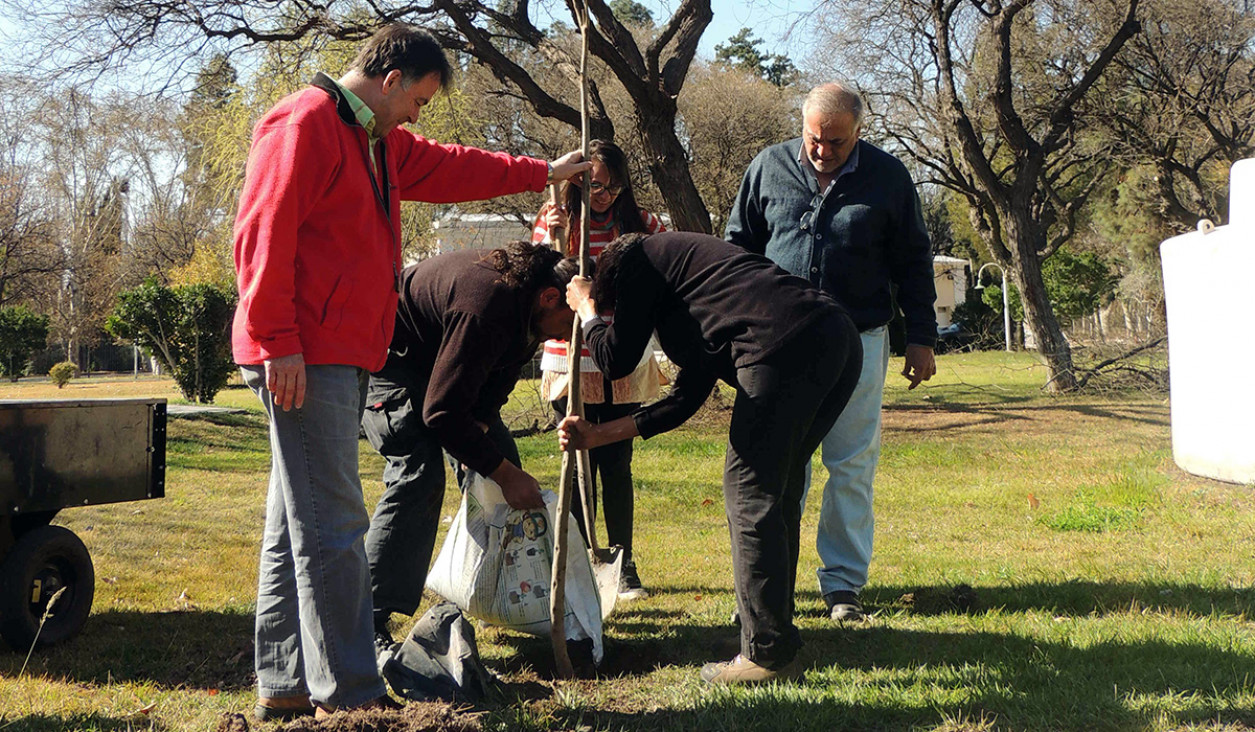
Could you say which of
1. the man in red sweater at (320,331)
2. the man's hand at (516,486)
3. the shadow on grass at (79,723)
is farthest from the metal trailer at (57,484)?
the man's hand at (516,486)

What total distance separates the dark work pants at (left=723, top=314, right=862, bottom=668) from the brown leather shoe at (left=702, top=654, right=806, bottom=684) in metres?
0.03

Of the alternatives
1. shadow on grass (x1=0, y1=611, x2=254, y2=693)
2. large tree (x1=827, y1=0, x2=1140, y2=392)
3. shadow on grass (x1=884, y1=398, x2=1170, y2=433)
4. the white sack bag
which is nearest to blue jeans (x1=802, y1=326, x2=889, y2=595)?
the white sack bag

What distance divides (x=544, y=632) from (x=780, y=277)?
1.58m

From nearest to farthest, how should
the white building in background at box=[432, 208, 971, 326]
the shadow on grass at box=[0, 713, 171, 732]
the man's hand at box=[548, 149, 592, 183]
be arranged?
1. the shadow on grass at box=[0, 713, 171, 732]
2. the man's hand at box=[548, 149, 592, 183]
3. the white building in background at box=[432, 208, 971, 326]

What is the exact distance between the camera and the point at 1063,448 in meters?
9.83

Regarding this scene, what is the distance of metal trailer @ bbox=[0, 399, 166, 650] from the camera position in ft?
12.4

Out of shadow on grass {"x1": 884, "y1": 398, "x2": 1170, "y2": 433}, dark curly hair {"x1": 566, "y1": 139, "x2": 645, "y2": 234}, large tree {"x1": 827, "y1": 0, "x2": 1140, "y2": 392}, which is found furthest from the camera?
large tree {"x1": 827, "y1": 0, "x2": 1140, "y2": 392}

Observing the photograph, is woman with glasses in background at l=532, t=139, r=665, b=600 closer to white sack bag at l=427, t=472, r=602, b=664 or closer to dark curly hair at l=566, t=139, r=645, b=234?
dark curly hair at l=566, t=139, r=645, b=234

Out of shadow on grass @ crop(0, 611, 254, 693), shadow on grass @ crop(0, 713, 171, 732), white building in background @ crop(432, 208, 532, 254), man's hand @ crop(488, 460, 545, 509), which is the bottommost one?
shadow on grass @ crop(0, 611, 254, 693)

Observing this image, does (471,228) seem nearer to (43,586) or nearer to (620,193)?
(620,193)

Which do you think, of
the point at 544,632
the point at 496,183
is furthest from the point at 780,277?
the point at 544,632

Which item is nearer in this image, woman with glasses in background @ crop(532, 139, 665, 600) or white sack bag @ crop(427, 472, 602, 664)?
white sack bag @ crop(427, 472, 602, 664)

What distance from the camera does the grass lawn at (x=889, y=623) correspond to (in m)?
3.10

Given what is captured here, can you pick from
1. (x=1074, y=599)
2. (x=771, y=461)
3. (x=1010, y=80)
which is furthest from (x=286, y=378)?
(x=1010, y=80)
